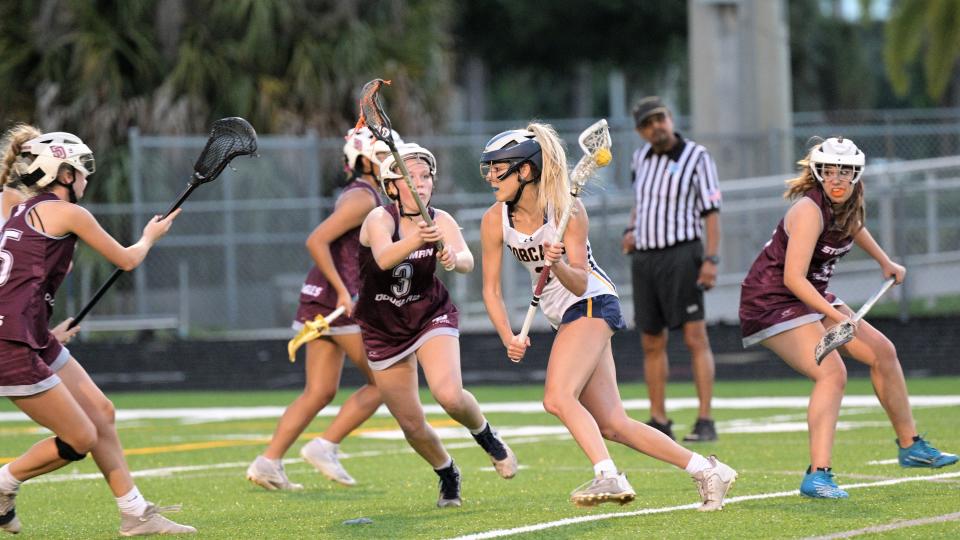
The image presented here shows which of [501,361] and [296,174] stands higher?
[296,174]

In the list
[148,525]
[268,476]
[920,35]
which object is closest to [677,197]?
[268,476]

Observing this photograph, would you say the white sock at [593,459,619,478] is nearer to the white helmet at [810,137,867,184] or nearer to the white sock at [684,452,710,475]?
the white sock at [684,452,710,475]

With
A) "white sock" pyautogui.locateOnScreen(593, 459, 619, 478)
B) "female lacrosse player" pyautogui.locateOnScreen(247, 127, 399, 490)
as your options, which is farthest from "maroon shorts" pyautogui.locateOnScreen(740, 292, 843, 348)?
"female lacrosse player" pyautogui.locateOnScreen(247, 127, 399, 490)

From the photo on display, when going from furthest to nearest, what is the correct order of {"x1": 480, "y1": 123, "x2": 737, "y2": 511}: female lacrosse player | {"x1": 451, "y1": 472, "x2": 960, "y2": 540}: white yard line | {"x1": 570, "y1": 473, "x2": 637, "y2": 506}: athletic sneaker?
{"x1": 480, "y1": 123, "x2": 737, "y2": 511}: female lacrosse player
{"x1": 451, "y1": 472, "x2": 960, "y2": 540}: white yard line
{"x1": 570, "y1": 473, "x2": 637, "y2": 506}: athletic sneaker

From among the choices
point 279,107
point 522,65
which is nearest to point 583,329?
point 279,107

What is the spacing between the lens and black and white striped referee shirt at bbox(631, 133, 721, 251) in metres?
12.4

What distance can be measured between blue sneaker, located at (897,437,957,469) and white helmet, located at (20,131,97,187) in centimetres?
459

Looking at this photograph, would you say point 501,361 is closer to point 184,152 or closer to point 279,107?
point 184,152

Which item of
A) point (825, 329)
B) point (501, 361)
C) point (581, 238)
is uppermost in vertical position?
point (581, 238)

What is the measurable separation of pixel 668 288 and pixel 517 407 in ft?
13.0

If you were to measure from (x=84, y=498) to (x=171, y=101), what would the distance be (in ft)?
48.6

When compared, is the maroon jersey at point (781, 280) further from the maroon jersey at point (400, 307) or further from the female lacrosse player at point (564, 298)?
the maroon jersey at point (400, 307)

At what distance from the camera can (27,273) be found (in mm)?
7582

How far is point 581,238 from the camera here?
306 inches
